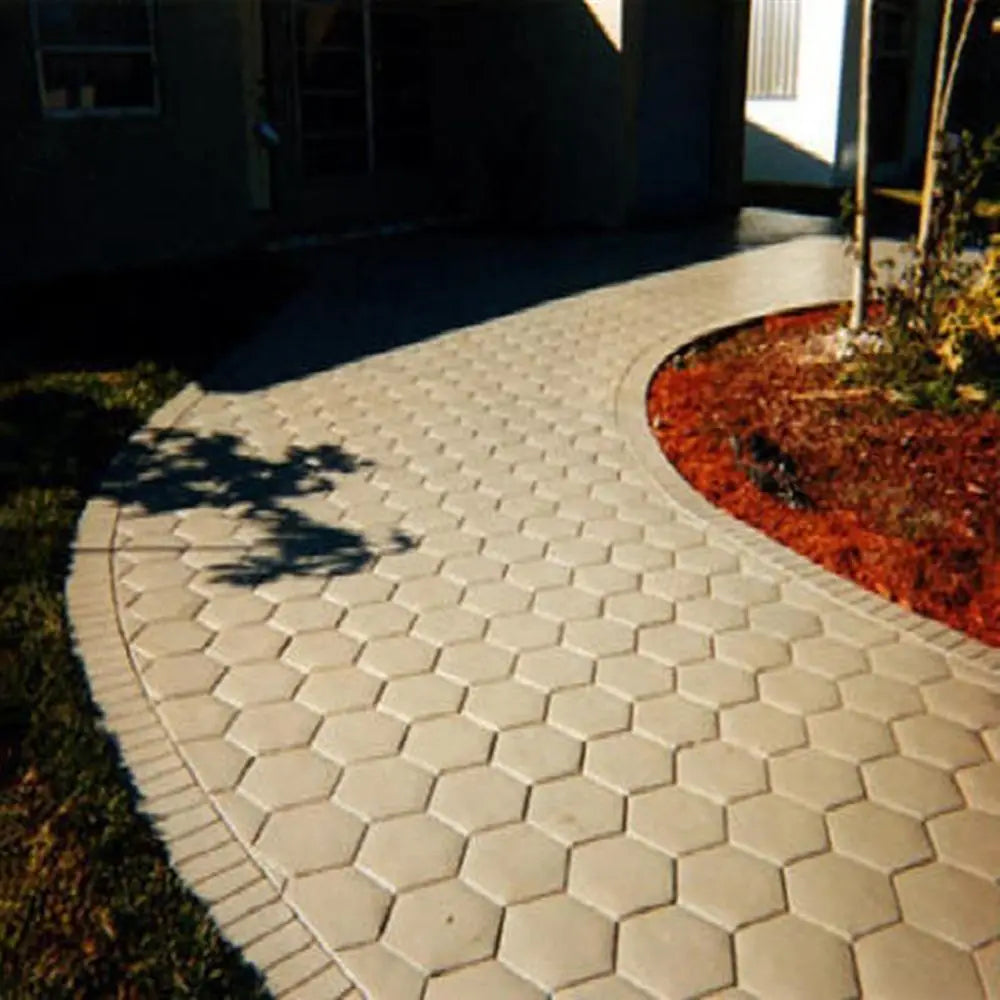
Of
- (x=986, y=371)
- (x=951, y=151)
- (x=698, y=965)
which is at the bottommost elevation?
(x=698, y=965)

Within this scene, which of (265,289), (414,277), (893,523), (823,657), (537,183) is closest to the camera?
(823,657)

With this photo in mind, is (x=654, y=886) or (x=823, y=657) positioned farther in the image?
(x=823, y=657)

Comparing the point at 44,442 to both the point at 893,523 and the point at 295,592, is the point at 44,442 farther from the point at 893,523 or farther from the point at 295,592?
the point at 893,523

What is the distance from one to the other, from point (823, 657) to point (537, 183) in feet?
41.3

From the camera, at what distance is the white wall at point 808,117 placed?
63.7 ft

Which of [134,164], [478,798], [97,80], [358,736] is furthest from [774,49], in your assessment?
[478,798]

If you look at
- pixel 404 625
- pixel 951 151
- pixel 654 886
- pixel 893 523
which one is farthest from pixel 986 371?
pixel 654 886

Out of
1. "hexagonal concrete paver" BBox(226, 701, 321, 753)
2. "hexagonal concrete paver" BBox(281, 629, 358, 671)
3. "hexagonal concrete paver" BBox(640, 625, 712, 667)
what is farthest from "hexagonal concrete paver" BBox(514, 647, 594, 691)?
"hexagonal concrete paver" BBox(226, 701, 321, 753)

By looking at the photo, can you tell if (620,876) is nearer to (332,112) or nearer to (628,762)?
(628,762)

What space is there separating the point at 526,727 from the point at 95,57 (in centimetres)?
1003

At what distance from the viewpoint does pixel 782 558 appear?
218 inches

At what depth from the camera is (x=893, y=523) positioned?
5922mm

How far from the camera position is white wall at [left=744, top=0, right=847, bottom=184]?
19422mm

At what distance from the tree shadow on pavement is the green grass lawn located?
31 centimetres
